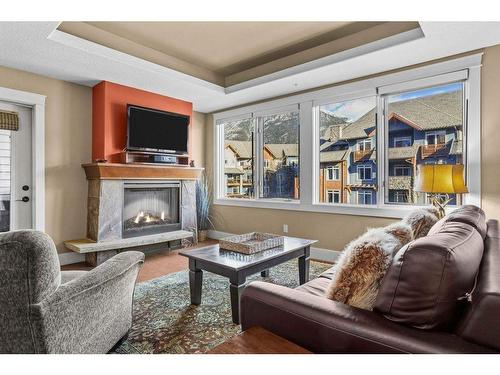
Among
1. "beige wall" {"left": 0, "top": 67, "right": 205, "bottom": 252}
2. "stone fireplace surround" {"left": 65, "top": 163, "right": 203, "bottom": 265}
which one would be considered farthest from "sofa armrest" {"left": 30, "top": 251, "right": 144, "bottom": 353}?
"beige wall" {"left": 0, "top": 67, "right": 205, "bottom": 252}

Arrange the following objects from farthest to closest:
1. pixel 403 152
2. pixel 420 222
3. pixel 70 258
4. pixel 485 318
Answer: pixel 70 258 → pixel 403 152 → pixel 420 222 → pixel 485 318

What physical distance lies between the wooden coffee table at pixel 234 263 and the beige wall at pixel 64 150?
228 centimetres

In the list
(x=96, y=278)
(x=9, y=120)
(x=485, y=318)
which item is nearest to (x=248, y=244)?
(x=96, y=278)

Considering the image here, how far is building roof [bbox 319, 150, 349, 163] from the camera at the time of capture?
4.00 m

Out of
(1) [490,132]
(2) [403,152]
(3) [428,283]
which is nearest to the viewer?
(3) [428,283]

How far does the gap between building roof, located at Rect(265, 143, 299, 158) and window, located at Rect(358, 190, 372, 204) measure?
1117 mm

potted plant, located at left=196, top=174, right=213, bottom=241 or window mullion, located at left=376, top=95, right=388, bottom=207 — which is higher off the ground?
window mullion, located at left=376, top=95, right=388, bottom=207

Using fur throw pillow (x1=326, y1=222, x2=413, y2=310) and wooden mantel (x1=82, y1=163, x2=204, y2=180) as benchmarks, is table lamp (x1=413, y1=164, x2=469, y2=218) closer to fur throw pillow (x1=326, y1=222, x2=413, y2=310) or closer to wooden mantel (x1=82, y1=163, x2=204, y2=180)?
fur throw pillow (x1=326, y1=222, x2=413, y2=310)

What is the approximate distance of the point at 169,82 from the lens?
152 inches

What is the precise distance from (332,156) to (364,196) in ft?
2.30

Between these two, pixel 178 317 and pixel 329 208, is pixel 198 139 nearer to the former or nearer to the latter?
pixel 329 208

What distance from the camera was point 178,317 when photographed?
228 cm
